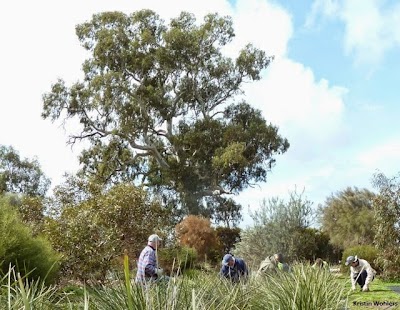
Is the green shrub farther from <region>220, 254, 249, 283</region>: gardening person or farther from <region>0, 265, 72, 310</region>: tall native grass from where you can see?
<region>0, 265, 72, 310</region>: tall native grass

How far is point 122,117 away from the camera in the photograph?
37.4 m

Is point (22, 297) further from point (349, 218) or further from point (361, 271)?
point (349, 218)

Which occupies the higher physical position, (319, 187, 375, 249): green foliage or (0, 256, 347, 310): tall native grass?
(319, 187, 375, 249): green foliage

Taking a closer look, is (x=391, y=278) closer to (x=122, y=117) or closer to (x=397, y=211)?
(x=397, y=211)

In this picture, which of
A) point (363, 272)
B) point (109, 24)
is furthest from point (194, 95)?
point (363, 272)

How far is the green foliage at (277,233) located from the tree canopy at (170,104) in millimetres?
11558

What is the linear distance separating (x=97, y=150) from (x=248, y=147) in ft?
31.3

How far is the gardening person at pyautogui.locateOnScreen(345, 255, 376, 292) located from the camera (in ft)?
48.5

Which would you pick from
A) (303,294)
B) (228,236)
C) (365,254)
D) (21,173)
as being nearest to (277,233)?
(365,254)

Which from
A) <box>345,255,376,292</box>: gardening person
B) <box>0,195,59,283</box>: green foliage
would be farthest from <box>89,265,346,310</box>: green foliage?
<box>345,255,376,292</box>: gardening person

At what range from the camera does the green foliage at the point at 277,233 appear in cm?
2381

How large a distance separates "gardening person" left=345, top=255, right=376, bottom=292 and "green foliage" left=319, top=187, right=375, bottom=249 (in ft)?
76.4

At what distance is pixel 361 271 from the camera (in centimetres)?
1470

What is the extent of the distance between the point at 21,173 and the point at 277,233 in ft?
125
